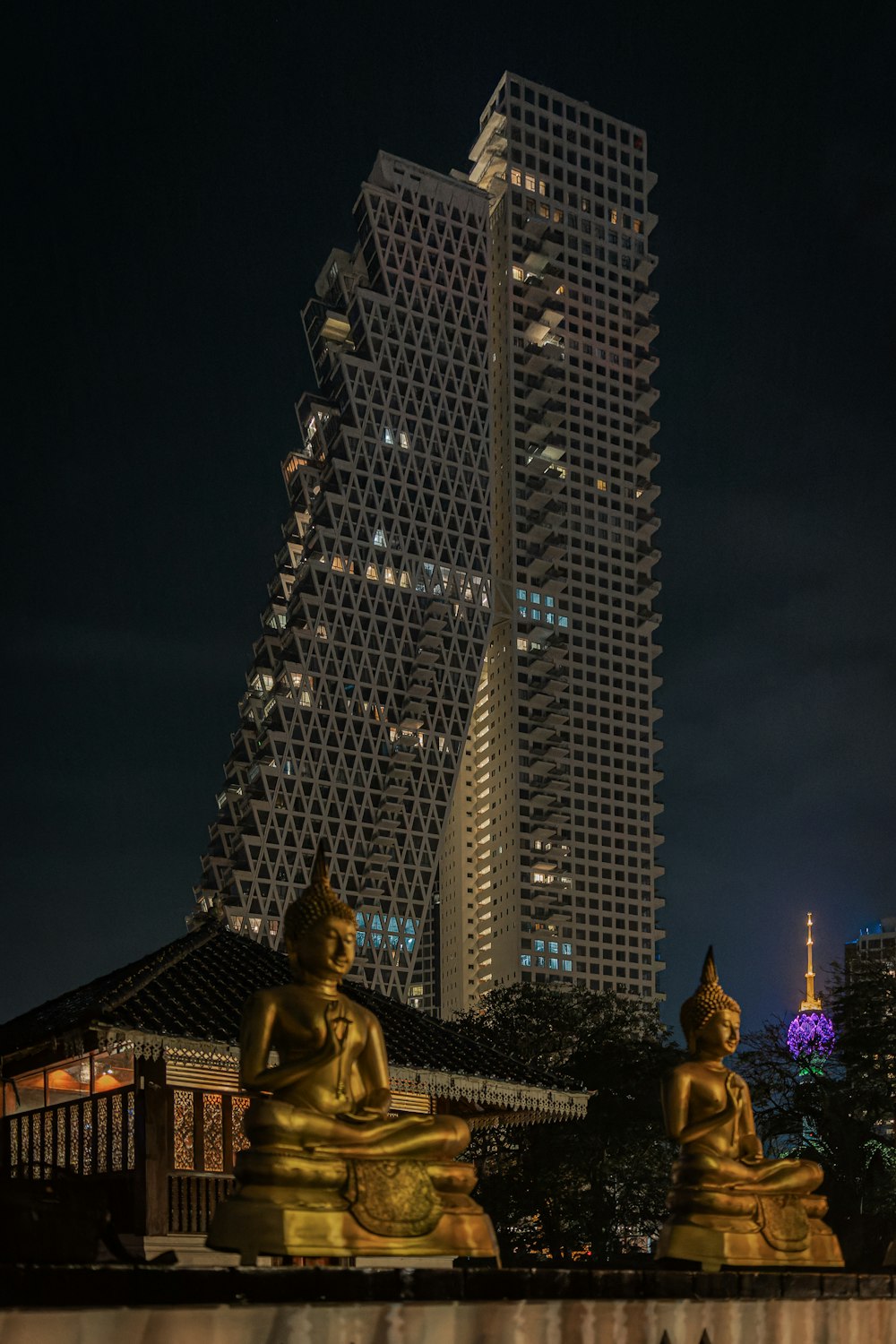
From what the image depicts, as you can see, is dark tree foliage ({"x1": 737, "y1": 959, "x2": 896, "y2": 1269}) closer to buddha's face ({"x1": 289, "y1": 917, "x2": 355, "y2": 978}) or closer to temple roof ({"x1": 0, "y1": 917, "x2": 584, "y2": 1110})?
temple roof ({"x1": 0, "y1": 917, "x2": 584, "y2": 1110})

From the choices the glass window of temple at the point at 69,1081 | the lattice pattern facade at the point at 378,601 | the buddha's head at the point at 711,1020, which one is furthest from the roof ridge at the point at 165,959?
the lattice pattern facade at the point at 378,601

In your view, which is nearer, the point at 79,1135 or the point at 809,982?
the point at 79,1135

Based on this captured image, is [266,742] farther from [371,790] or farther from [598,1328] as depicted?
[598,1328]

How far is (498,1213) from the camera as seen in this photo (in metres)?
29.0

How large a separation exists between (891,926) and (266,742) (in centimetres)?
5369

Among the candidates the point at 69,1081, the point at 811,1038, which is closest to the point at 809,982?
the point at 811,1038

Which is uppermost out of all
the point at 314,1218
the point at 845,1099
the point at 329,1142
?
the point at 329,1142

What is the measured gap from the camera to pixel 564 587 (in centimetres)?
8981

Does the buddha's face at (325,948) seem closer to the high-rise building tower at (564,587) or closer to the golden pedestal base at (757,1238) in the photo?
the golden pedestal base at (757,1238)

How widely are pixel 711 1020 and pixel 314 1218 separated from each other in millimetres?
3816

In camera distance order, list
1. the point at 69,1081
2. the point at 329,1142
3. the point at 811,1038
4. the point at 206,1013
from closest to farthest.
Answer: the point at 329,1142 → the point at 206,1013 → the point at 69,1081 → the point at 811,1038

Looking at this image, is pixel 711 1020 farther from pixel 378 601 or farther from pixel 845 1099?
pixel 378 601

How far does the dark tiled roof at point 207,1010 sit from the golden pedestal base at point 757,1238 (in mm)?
5727

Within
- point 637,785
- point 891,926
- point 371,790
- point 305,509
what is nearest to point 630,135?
point 305,509
